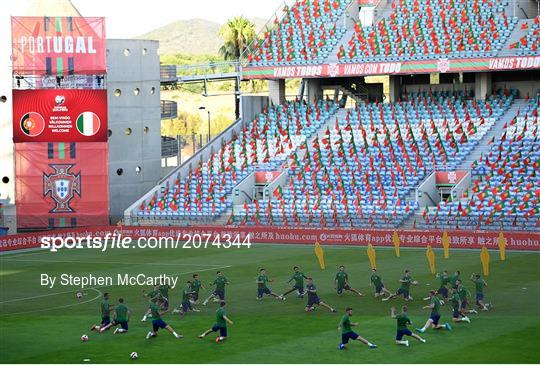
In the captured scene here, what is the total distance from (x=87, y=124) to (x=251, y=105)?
47.3ft

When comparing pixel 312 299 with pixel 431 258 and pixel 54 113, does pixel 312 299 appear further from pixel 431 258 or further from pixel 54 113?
pixel 54 113

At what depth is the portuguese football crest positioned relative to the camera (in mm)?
68250

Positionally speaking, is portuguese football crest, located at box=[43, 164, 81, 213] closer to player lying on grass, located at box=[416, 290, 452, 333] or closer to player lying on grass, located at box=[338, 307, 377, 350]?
player lying on grass, located at box=[416, 290, 452, 333]

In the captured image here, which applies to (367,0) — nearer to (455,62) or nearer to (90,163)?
(455,62)

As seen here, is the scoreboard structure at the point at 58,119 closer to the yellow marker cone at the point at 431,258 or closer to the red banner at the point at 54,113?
the red banner at the point at 54,113

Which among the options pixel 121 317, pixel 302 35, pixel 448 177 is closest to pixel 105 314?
pixel 121 317

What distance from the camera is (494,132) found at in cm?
6800

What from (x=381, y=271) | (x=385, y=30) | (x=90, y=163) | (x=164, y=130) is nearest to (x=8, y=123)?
(x=90, y=163)

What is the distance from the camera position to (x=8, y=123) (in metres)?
69.8

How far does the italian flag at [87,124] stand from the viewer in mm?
68125

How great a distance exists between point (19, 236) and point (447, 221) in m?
23.3

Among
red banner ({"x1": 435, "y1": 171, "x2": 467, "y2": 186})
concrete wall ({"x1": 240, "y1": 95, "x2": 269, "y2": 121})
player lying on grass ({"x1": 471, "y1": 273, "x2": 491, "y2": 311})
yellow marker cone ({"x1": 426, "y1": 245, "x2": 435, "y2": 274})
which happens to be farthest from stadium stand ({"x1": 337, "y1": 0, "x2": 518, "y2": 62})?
player lying on grass ({"x1": 471, "y1": 273, "x2": 491, "y2": 311})

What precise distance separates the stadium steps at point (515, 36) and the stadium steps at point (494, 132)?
340cm

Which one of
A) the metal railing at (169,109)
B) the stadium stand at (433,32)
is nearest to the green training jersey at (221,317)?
the stadium stand at (433,32)
